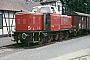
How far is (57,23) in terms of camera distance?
21.2 metres

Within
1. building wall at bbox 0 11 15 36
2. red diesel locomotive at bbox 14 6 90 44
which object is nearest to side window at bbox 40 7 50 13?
red diesel locomotive at bbox 14 6 90 44

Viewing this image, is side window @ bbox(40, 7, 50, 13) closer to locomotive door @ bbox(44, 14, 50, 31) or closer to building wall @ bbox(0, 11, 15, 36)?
locomotive door @ bbox(44, 14, 50, 31)

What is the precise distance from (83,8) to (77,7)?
1.25 metres

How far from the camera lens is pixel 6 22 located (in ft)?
92.7

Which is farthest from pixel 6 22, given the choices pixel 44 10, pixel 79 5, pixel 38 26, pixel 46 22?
pixel 79 5

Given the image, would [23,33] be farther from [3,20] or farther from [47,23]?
[3,20]

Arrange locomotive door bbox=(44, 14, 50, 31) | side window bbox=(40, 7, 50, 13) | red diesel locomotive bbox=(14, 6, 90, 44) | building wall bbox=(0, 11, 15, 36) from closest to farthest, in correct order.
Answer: red diesel locomotive bbox=(14, 6, 90, 44) < locomotive door bbox=(44, 14, 50, 31) < side window bbox=(40, 7, 50, 13) < building wall bbox=(0, 11, 15, 36)

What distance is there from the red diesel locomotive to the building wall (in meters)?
7.98

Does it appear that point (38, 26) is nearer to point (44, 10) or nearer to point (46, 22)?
point (46, 22)

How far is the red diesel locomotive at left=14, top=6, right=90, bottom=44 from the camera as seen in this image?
17.4 m

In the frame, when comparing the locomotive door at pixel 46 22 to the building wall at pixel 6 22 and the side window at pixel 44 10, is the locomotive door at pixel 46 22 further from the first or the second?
the building wall at pixel 6 22

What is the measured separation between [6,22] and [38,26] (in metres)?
11.0

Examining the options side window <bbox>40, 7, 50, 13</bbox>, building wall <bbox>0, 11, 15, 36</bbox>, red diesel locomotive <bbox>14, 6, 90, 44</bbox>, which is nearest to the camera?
red diesel locomotive <bbox>14, 6, 90, 44</bbox>

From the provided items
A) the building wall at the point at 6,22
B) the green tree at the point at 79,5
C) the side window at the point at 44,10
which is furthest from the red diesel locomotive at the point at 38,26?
the green tree at the point at 79,5
